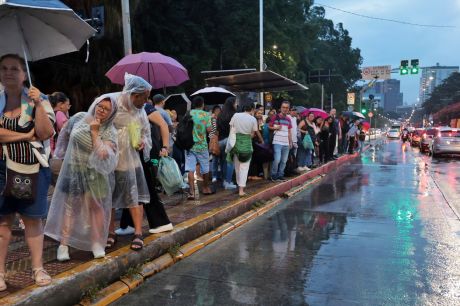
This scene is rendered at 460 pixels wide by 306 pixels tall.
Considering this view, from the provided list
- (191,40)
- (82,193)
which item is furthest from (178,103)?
(82,193)

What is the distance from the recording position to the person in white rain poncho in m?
4.64

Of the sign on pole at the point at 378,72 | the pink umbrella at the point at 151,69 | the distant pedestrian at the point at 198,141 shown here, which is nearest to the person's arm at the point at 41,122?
the distant pedestrian at the point at 198,141

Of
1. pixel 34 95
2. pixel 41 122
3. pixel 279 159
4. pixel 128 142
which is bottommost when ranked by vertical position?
pixel 279 159

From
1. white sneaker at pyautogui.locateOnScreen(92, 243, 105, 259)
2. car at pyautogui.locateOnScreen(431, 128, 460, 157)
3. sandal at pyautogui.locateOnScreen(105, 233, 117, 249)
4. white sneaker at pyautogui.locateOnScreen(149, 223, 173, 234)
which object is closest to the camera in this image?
white sneaker at pyautogui.locateOnScreen(92, 243, 105, 259)

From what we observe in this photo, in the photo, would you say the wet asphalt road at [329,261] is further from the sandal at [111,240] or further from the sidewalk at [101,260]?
the sandal at [111,240]

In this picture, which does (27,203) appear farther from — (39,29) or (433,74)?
(433,74)

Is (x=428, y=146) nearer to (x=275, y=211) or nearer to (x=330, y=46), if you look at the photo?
(x=275, y=211)

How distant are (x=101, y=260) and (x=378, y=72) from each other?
136 feet

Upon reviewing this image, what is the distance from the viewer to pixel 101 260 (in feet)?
14.1

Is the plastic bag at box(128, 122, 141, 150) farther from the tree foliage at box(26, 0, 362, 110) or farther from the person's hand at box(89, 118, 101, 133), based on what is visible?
the tree foliage at box(26, 0, 362, 110)

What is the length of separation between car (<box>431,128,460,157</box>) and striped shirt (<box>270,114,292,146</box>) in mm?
14344

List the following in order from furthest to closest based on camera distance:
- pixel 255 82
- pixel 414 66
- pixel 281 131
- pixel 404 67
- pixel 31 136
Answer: pixel 404 67 < pixel 414 66 < pixel 255 82 < pixel 281 131 < pixel 31 136

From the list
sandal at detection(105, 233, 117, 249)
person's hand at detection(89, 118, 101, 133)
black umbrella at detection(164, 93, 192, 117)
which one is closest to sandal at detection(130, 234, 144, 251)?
sandal at detection(105, 233, 117, 249)

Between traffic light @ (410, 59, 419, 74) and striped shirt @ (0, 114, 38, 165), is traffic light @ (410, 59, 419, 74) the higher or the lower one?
the higher one
